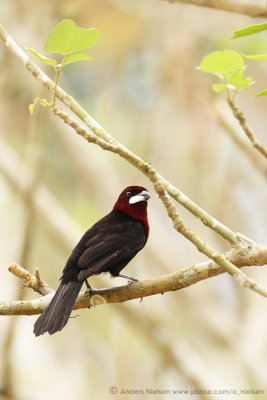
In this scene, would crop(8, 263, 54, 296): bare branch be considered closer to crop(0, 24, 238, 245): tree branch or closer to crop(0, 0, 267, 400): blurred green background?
crop(0, 24, 238, 245): tree branch

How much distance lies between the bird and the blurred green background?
1055 mm

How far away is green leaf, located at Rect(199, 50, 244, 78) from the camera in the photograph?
2203 mm

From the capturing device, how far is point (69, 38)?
214 cm

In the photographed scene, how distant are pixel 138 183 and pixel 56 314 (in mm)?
3599

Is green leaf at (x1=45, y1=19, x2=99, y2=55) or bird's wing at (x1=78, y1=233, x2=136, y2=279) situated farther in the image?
bird's wing at (x1=78, y1=233, x2=136, y2=279)

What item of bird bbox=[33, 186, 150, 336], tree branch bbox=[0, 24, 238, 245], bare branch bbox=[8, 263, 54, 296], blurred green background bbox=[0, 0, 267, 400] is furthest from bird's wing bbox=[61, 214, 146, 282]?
blurred green background bbox=[0, 0, 267, 400]

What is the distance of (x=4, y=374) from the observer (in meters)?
4.12

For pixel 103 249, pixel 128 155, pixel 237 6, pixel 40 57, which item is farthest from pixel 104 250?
pixel 237 6

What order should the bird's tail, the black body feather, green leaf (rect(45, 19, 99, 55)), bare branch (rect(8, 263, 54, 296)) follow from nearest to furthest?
green leaf (rect(45, 19, 99, 55)), the bird's tail, bare branch (rect(8, 263, 54, 296)), the black body feather

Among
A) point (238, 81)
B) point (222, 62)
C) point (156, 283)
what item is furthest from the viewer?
point (156, 283)

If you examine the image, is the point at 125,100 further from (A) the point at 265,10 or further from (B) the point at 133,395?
(A) the point at 265,10

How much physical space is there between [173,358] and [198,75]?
3.19m

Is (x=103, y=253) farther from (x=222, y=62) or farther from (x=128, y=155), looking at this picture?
(x=222, y=62)

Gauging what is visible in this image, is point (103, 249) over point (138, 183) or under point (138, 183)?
under
